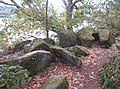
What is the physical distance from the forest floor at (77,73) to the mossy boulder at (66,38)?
5.79ft

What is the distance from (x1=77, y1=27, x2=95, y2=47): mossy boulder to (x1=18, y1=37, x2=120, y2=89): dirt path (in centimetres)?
142

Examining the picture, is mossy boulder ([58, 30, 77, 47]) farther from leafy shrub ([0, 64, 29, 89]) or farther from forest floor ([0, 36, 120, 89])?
leafy shrub ([0, 64, 29, 89])

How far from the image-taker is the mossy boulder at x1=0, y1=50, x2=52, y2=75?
5875mm

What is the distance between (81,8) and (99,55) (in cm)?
472

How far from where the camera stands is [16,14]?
35.0 ft

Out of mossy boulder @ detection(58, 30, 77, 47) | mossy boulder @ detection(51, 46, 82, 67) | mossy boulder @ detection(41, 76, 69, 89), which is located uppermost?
mossy boulder @ detection(58, 30, 77, 47)

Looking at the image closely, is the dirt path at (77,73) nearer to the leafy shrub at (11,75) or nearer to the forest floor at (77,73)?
the forest floor at (77,73)

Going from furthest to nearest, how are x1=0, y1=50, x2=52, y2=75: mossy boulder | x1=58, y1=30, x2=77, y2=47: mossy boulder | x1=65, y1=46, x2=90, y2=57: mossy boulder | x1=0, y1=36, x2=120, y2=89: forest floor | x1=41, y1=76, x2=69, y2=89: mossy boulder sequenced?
x1=58, y1=30, x2=77, y2=47: mossy boulder, x1=65, y1=46, x2=90, y2=57: mossy boulder, x1=0, y1=50, x2=52, y2=75: mossy boulder, x1=0, y1=36, x2=120, y2=89: forest floor, x1=41, y1=76, x2=69, y2=89: mossy boulder

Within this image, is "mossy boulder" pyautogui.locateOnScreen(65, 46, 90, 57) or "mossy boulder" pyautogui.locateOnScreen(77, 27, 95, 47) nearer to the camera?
"mossy boulder" pyautogui.locateOnScreen(65, 46, 90, 57)

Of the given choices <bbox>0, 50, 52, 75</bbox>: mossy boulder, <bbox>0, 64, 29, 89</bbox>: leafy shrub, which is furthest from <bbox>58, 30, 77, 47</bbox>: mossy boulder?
<bbox>0, 64, 29, 89</bbox>: leafy shrub

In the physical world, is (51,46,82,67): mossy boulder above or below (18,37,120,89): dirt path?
above

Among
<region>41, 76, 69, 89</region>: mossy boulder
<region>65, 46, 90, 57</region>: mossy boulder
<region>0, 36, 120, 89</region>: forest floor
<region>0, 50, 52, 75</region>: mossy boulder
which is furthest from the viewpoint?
<region>65, 46, 90, 57</region>: mossy boulder

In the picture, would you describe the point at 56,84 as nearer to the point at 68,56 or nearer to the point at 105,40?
the point at 68,56

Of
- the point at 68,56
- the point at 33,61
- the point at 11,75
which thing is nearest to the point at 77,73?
the point at 68,56
